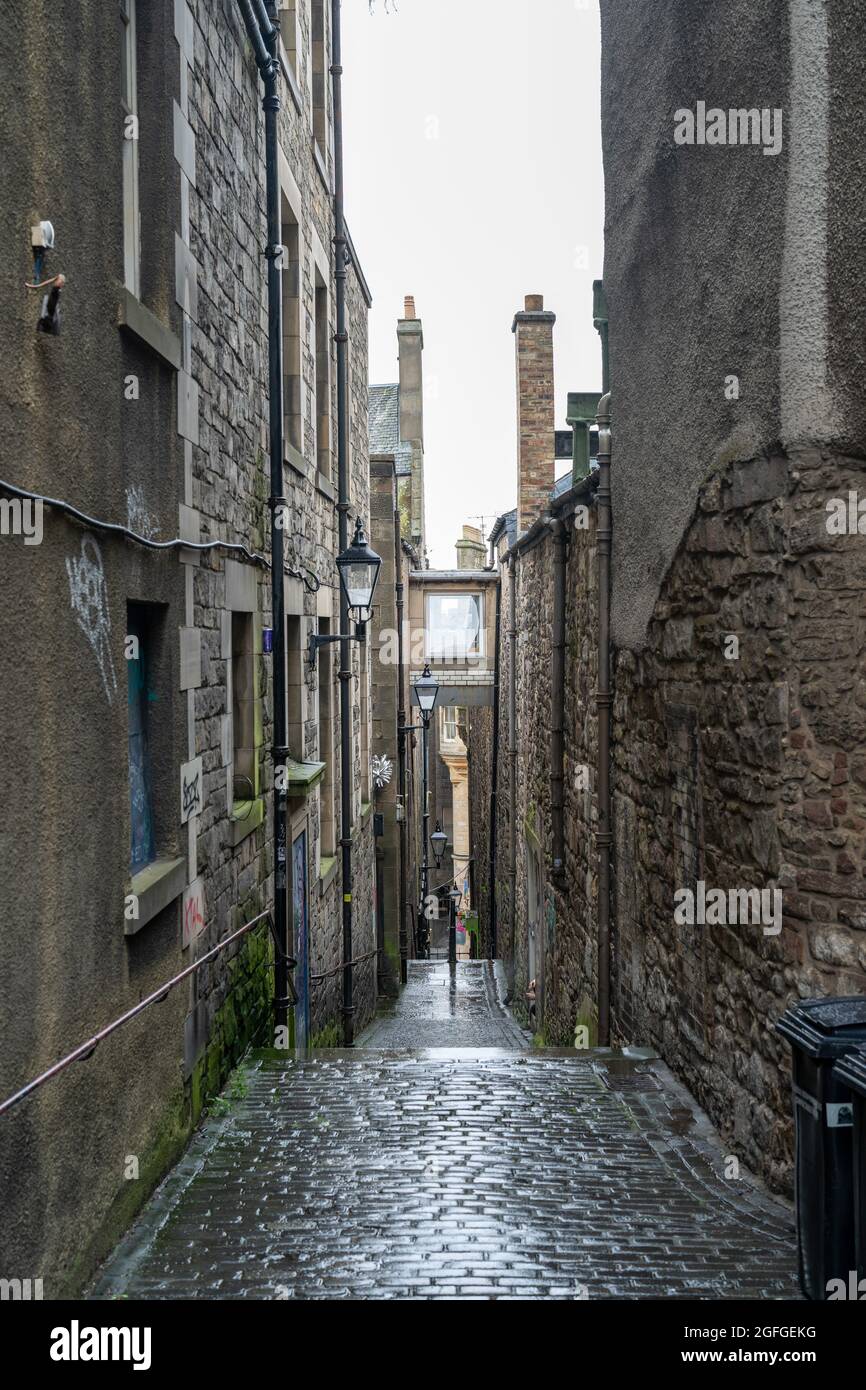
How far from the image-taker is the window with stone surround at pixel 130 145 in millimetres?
5152

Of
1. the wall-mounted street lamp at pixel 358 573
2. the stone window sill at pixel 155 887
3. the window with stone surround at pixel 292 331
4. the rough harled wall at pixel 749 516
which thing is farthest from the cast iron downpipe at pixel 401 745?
the stone window sill at pixel 155 887

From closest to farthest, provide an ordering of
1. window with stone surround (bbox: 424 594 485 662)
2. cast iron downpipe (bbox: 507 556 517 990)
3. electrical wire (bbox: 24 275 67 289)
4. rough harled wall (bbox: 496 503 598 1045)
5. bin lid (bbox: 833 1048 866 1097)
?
bin lid (bbox: 833 1048 866 1097), electrical wire (bbox: 24 275 67 289), rough harled wall (bbox: 496 503 598 1045), cast iron downpipe (bbox: 507 556 517 990), window with stone surround (bbox: 424 594 485 662)

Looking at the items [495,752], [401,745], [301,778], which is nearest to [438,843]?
[495,752]

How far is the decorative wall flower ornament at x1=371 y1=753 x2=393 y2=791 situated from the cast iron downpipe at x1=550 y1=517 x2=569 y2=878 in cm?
736

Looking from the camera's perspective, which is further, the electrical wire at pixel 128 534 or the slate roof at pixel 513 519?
the slate roof at pixel 513 519

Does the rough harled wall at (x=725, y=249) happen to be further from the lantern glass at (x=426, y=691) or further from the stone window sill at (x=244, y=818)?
the lantern glass at (x=426, y=691)

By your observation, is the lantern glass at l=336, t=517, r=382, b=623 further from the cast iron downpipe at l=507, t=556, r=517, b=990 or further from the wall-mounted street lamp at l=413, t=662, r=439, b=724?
the cast iron downpipe at l=507, t=556, r=517, b=990

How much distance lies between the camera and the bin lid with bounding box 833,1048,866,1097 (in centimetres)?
326

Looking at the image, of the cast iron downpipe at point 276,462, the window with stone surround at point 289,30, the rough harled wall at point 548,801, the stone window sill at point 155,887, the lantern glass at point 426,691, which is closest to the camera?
the stone window sill at point 155,887

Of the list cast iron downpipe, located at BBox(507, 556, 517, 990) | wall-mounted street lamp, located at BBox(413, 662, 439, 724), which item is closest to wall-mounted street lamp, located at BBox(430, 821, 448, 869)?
cast iron downpipe, located at BBox(507, 556, 517, 990)

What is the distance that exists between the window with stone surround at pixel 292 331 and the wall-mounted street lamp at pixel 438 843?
50.5ft

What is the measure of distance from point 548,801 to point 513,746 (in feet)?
18.7

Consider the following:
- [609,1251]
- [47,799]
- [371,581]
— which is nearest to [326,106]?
[371,581]

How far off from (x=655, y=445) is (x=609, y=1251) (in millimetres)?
→ 4064
